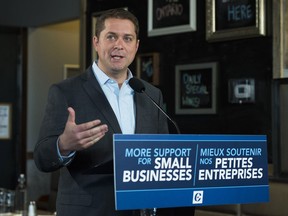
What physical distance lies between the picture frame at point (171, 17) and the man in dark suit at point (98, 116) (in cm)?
210

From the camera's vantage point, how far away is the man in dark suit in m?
1.82

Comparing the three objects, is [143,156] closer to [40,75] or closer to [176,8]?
[176,8]

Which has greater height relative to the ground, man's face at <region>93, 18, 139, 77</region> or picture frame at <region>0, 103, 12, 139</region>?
man's face at <region>93, 18, 139, 77</region>

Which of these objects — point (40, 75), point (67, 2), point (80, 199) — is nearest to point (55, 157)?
point (80, 199)

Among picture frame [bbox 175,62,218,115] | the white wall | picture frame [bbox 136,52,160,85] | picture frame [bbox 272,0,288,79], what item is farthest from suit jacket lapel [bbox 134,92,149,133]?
the white wall

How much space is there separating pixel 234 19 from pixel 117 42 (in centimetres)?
203

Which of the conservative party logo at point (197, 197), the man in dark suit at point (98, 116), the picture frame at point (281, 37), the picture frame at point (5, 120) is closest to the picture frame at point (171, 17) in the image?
the picture frame at point (281, 37)

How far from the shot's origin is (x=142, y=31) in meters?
4.48

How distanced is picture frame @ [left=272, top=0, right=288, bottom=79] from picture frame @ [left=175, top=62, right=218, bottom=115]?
507mm

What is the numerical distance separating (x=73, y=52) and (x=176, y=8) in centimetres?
304

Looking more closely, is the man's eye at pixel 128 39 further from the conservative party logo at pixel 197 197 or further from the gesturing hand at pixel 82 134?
the conservative party logo at pixel 197 197

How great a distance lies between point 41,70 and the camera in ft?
22.0

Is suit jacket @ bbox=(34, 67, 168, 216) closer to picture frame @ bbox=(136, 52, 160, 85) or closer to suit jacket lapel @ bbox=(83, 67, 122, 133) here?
suit jacket lapel @ bbox=(83, 67, 122, 133)

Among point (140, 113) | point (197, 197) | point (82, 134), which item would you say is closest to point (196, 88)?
point (140, 113)
